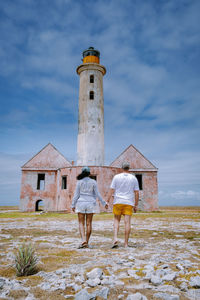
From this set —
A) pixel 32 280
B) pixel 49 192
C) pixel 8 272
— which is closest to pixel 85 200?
pixel 8 272

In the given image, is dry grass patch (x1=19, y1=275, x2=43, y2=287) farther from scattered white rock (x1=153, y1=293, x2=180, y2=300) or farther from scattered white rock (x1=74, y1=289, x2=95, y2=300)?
scattered white rock (x1=153, y1=293, x2=180, y2=300)

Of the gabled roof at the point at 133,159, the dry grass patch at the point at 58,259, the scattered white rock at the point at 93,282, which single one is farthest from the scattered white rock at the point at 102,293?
the gabled roof at the point at 133,159

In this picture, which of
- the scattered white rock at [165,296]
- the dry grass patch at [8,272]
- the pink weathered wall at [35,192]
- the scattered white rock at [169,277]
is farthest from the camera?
the pink weathered wall at [35,192]

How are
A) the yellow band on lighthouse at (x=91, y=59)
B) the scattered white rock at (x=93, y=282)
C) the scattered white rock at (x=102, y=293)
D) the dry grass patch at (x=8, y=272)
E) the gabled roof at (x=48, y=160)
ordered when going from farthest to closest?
1. the gabled roof at (x=48, y=160)
2. the yellow band on lighthouse at (x=91, y=59)
3. the dry grass patch at (x=8, y=272)
4. the scattered white rock at (x=93, y=282)
5. the scattered white rock at (x=102, y=293)

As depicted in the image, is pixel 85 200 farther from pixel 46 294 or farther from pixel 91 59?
pixel 91 59

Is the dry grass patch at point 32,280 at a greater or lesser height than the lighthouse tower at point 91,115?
lesser

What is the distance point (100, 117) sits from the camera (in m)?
22.8

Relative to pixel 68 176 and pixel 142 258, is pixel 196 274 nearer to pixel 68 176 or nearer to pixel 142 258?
pixel 142 258

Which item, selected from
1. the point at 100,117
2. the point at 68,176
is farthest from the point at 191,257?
the point at 100,117

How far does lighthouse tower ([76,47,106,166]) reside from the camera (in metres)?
21.9

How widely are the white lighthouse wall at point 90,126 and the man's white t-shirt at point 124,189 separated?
16.1 m

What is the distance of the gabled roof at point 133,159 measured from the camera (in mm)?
26047

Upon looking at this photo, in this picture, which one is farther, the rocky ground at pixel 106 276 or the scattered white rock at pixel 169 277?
the scattered white rock at pixel 169 277

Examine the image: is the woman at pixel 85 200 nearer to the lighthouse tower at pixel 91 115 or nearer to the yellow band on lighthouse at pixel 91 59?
the lighthouse tower at pixel 91 115
